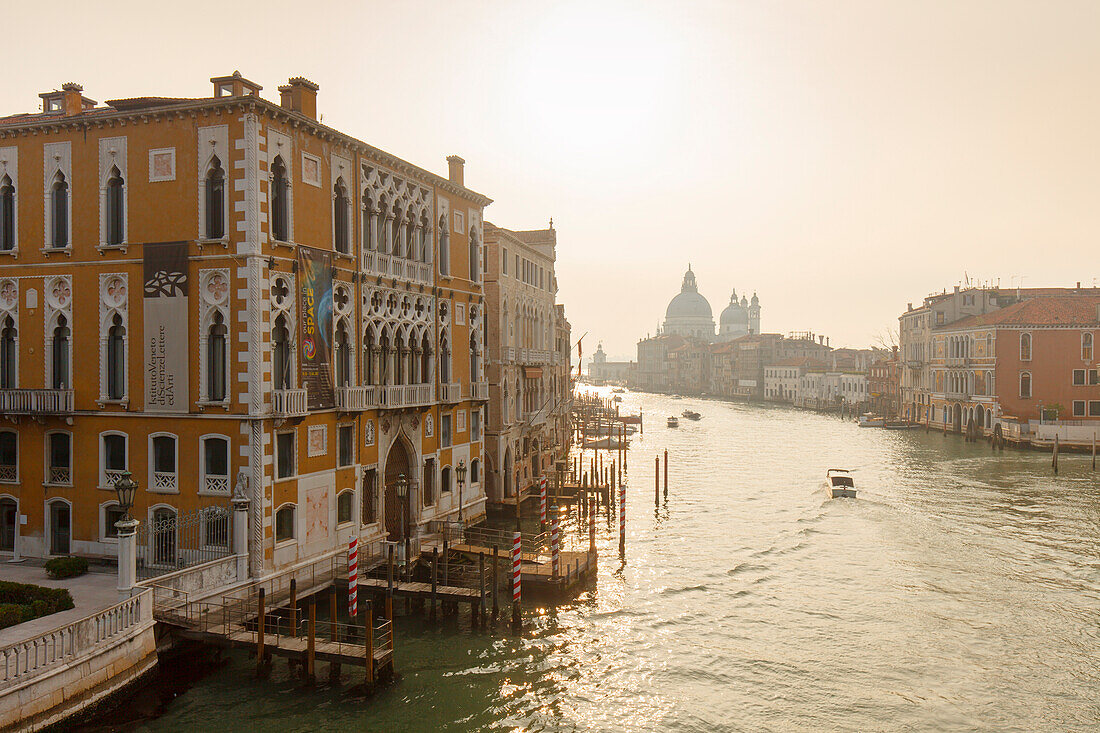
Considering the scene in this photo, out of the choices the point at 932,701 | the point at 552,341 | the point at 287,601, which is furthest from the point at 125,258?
the point at 552,341

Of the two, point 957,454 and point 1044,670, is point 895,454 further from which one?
point 1044,670

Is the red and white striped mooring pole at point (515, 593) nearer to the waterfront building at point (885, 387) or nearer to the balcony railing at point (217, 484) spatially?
the balcony railing at point (217, 484)

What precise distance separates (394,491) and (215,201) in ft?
31.7

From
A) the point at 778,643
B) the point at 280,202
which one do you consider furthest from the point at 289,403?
the point at 778,643

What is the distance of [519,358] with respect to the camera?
36406mm

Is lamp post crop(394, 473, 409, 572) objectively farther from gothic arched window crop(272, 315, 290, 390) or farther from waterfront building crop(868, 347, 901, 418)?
waterfront building crop(868, 347, 901, 418)

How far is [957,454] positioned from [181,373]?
51.8 meters

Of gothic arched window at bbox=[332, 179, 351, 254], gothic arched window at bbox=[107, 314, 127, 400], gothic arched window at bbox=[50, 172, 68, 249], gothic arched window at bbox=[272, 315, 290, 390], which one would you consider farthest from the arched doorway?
gothic arched window at bbox=[50, 172, 68, 249]

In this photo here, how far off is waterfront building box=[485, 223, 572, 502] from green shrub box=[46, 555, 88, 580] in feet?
52.5

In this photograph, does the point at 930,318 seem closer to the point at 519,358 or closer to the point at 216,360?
the point at 519,358

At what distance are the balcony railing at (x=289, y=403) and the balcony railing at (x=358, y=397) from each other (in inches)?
65.8

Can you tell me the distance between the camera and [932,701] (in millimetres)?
16281

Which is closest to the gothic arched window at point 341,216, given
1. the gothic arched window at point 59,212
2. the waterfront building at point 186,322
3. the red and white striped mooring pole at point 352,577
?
the waterfront building at point 186,322

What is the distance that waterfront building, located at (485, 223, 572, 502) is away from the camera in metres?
34.1
